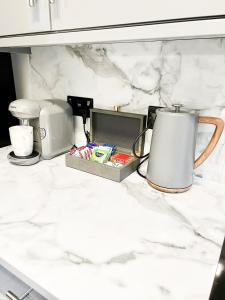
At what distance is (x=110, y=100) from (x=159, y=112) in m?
0.31

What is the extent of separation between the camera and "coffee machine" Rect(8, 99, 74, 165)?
91 cm

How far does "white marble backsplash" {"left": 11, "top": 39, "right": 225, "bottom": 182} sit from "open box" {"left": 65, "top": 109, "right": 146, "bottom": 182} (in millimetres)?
43

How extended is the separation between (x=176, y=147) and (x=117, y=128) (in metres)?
0.33

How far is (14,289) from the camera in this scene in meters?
0.54

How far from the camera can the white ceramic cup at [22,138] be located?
35.8 inches

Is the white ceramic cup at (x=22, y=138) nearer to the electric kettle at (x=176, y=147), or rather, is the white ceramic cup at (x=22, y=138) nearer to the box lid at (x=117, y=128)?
the box lid at (x=117, y=128)

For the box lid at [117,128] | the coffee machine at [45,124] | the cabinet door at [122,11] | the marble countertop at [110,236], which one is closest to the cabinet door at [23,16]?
the cabinet door at [122,11]

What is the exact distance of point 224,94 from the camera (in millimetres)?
747

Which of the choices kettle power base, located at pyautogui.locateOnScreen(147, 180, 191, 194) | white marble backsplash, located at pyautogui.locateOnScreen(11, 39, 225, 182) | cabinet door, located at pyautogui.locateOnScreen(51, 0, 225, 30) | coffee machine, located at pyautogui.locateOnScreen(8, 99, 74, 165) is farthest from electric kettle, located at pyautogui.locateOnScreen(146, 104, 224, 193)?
coffee machine, located at pyautogui.locateOnScreen(8, 99, 74, 165)

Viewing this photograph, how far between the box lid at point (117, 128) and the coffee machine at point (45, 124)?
0.41 ft

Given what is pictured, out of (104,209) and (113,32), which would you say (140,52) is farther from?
(104,209)

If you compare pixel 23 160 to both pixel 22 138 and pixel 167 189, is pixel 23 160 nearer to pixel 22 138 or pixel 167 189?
pixel 22 138

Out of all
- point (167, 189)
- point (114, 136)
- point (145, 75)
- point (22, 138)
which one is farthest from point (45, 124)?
point (167, 189)

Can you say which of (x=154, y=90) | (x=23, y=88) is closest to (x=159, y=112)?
(x=154, y=90)
